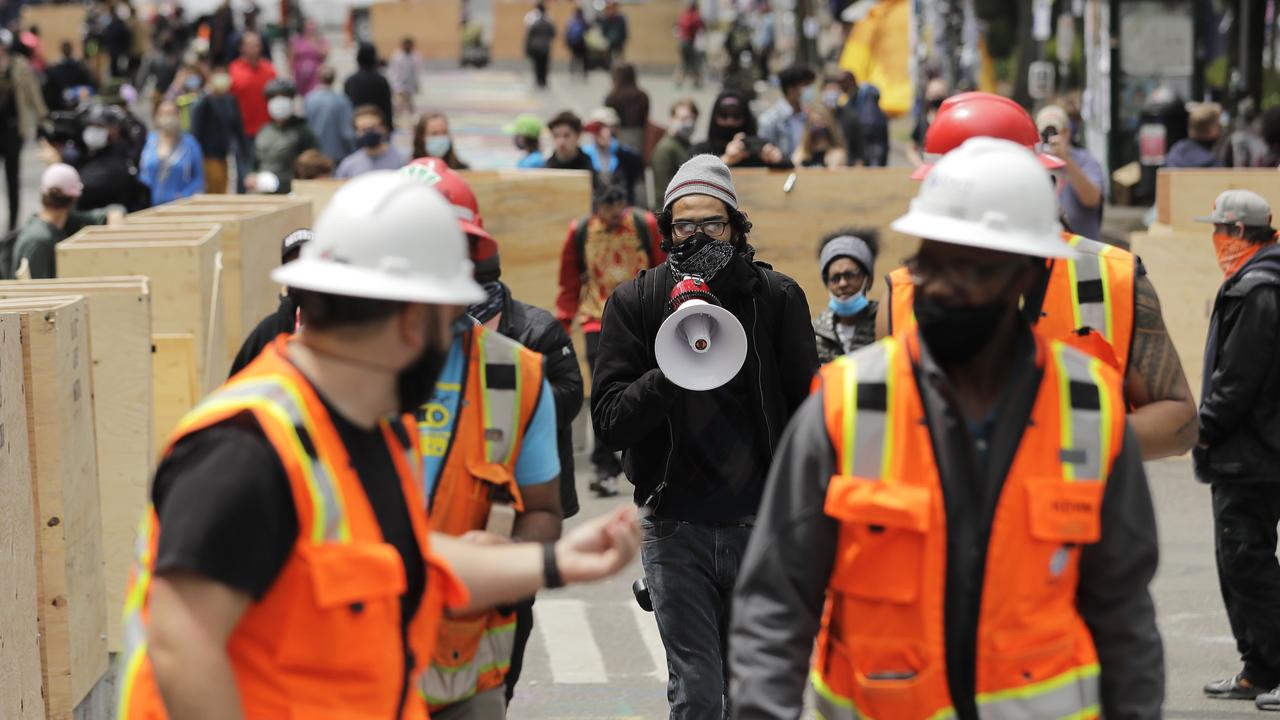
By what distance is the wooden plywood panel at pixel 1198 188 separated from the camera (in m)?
12.3

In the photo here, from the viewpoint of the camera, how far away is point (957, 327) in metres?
3.44

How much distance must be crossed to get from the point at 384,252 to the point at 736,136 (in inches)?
419

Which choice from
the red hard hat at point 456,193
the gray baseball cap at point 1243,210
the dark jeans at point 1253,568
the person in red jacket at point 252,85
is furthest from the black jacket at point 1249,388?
the person in red jacket at point 252,85

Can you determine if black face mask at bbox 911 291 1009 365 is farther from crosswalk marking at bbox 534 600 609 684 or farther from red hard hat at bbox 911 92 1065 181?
crosswalk marking at bbox 534 600 609 684

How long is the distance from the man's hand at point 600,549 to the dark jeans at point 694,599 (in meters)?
2.23

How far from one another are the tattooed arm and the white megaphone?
1.11 meters

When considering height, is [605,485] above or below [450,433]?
below

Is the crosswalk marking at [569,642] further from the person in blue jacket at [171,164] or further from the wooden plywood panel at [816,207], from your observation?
the person in blue jacket at [171,164]

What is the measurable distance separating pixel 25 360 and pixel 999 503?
12.8 feet

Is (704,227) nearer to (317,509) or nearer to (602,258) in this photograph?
(317,509)

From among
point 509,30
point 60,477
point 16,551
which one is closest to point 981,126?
point 16,551

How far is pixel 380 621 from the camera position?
10.4 feet

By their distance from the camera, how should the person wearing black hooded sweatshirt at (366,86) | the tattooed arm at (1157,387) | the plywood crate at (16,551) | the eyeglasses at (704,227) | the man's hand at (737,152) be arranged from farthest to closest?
the person wearing black hooded sweatshirt at (366,86)
the man's hand at (737,152)
the plywood crate at (16,551)
the eyeglasses at (704,227)
the tattooed arm at (1157,387)

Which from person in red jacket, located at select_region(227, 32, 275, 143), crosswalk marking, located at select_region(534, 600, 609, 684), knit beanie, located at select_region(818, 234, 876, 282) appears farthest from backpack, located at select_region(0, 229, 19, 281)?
person in red jacket, located at select_region(227, 32, 275, 143)
